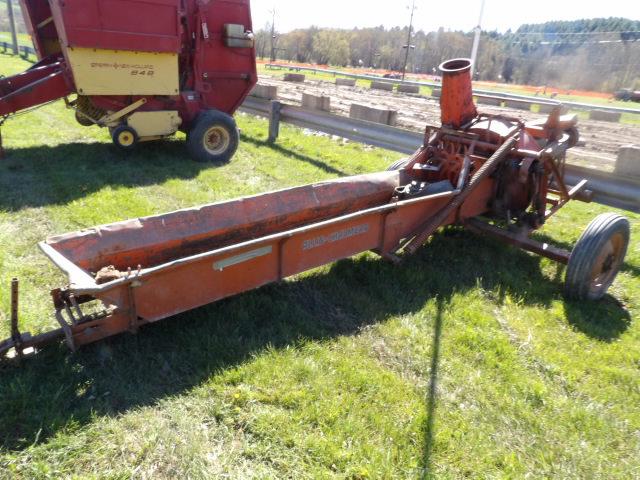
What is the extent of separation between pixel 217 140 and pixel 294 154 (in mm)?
1419

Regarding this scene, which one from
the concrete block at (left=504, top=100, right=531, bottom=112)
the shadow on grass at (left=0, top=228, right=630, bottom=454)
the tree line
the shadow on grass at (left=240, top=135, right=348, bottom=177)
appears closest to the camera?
the shadow on grass at (left=0, top=228, right=630, bottom=454)

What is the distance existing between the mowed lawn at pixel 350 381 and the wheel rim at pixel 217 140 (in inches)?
118

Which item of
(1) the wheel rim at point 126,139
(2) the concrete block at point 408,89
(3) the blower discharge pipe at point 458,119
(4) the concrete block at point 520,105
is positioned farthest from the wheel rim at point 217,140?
(2) the concrete block at point 408,89

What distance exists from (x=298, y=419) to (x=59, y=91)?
626 centimetres

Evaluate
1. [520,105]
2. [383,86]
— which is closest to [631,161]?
[520,105]

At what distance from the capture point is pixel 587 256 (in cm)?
405

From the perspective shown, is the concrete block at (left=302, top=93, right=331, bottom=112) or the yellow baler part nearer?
the yellow baler part

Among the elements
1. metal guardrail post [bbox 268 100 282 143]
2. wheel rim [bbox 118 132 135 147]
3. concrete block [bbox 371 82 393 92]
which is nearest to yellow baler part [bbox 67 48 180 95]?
wheel rim [bbox 118 132 135 147]

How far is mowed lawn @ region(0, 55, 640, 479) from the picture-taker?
2377 millimetres

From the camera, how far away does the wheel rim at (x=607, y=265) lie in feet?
13.9

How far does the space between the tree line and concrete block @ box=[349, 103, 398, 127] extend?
27.0 m

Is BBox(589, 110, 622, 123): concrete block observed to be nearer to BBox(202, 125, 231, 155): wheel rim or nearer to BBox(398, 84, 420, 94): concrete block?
BBox(398, 84, 420, 94): concrete block

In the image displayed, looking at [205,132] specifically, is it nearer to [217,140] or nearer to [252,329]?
[217,140]

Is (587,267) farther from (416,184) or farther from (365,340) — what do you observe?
(365,340)
